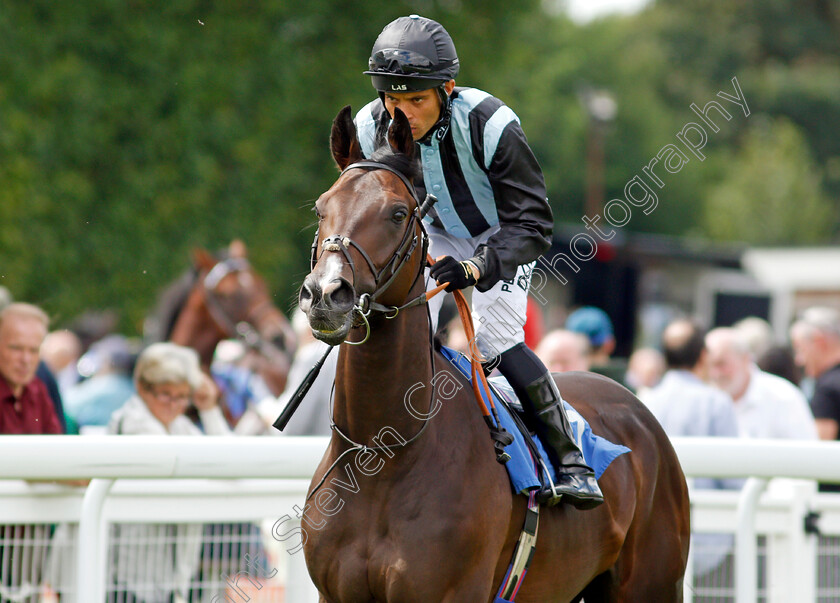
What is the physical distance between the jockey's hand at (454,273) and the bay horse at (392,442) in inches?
2.6

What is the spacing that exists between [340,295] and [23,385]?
2.82 meters

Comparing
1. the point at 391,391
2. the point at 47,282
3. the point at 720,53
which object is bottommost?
the point at 391,391

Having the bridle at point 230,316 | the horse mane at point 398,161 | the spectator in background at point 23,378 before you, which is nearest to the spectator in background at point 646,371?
the bridle at point 230,316

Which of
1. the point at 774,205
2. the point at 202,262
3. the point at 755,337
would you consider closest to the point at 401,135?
the point at 202,262

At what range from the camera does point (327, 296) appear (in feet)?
9.71

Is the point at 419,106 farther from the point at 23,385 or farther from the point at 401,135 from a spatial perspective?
the point at 23,385

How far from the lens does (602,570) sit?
4289 mm

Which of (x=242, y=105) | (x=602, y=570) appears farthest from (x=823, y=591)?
(x=242, y=105)

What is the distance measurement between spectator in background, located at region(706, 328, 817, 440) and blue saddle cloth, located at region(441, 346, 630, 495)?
278 centimetres

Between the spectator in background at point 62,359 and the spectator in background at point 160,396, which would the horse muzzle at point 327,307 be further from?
the spectator in background at point 62,359

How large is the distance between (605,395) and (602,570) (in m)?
0.74

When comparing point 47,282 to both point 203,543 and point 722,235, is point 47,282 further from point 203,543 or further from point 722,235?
point 722,235

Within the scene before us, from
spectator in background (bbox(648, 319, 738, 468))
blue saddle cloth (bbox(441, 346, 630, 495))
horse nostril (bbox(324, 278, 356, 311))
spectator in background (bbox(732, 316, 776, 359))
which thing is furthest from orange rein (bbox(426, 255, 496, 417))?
spectator in background (bbox(732, 316, 776, 359))

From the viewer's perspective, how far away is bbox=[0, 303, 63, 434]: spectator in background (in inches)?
202
